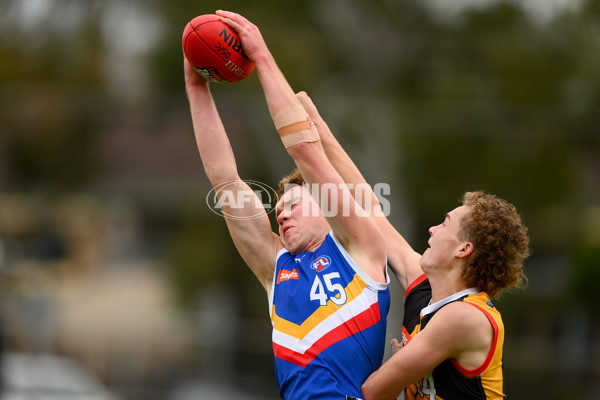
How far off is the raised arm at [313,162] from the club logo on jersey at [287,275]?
0.94ft

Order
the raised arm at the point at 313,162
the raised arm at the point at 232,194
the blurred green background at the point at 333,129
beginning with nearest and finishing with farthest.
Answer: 1. the raised arm at the point at 313,162
2. the raised arm at the point at 232,194
3. the blurred green background at the point at 333,129

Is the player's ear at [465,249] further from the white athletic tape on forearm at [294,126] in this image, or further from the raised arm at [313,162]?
the white athletic tape on forearm at [294,126]

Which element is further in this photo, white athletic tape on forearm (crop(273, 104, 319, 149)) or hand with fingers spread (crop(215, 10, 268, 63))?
hand with fingers spread (crop(215, 10, 268, 63))

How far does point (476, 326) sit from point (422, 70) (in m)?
17.6

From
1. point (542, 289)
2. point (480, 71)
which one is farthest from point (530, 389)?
point (480, 71)

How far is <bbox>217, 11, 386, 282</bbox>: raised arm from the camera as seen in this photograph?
3.68 meters

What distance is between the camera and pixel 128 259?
3459 centimetres

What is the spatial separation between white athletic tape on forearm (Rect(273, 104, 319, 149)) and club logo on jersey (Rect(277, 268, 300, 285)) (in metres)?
0.67

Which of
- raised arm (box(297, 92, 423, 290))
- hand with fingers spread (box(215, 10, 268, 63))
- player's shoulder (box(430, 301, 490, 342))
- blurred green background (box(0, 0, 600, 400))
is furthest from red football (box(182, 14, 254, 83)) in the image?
blurred green background (box(0, 0, 600, 400))

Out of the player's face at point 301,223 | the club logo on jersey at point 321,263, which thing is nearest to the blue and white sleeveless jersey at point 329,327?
the club logo on jersey at point 321,263

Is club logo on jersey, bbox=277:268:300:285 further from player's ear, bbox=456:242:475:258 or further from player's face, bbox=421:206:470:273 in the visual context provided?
player's ear, bbox=456:242:475:258

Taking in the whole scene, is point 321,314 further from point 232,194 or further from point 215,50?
point 215,50

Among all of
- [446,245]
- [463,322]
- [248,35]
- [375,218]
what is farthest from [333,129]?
[463,322]

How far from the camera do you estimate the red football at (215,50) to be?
3.96m
